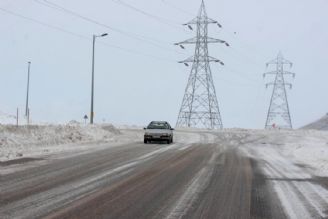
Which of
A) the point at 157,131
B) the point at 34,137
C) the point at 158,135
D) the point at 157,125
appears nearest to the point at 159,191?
the point at 34,137

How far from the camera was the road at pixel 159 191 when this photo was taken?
9.22m

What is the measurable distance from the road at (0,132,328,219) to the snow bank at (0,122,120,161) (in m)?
6.31

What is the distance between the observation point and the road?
30.3ft

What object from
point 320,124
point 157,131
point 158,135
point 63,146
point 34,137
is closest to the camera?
point 63,146

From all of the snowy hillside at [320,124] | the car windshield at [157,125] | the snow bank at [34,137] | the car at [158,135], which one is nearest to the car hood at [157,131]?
the car at [158,135]

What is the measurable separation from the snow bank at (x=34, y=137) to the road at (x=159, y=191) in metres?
6.31

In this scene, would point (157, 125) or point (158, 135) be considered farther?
point (157, 125)

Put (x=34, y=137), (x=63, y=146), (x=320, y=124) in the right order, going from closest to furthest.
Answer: (x=63, y=146)
(x=34, y=137)
(x=320, y=124)

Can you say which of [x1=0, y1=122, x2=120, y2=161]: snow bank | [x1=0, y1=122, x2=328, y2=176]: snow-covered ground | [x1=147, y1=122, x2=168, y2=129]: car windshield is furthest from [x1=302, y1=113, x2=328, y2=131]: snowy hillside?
[x1=0, y1=122, x2=120, y2=161]: snow bank

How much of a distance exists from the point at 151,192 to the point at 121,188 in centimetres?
86

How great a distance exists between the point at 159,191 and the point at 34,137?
1840cm

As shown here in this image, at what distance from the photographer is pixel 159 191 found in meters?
11.7

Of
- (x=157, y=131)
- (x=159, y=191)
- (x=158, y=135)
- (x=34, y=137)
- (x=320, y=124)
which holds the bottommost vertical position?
(x=159, y=191)

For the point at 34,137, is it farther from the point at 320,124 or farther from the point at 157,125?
the point at 320,124
